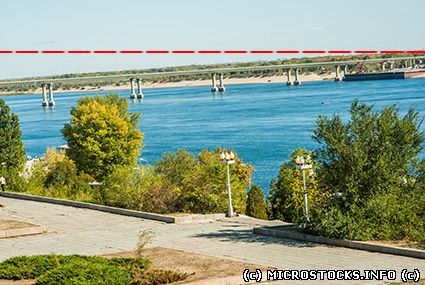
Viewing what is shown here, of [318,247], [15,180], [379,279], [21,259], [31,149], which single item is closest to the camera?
[379,279]

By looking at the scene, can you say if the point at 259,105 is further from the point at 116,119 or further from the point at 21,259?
the point at 21,259

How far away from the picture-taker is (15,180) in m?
32.9

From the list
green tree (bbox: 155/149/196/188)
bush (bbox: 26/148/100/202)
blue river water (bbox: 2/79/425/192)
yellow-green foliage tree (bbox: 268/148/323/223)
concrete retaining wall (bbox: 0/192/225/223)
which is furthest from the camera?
blue river water (bbox: 2/79/425/192)

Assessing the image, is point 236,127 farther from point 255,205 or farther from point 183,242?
point 183,242

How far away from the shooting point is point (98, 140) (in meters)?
46.9

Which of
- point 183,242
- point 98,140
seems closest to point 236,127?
point 98,140

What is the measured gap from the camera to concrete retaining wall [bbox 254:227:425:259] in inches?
652

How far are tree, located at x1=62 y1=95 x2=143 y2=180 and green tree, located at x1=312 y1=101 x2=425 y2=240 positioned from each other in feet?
92.0

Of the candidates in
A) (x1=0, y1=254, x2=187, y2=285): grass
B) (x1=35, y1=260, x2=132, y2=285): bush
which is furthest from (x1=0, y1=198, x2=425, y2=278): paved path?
(x1=35, y1=260, x2=132, y2=285): bush

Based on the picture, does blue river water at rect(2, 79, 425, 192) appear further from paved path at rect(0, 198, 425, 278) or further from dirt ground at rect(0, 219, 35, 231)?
dirt ground at rect(0, 219, 35, 231)

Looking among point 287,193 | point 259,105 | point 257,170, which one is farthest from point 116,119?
point 259,105

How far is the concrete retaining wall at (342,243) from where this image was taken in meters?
16.6

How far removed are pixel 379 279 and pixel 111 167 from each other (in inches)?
1292

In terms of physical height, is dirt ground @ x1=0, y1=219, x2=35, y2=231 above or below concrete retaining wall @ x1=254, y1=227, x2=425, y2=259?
below
